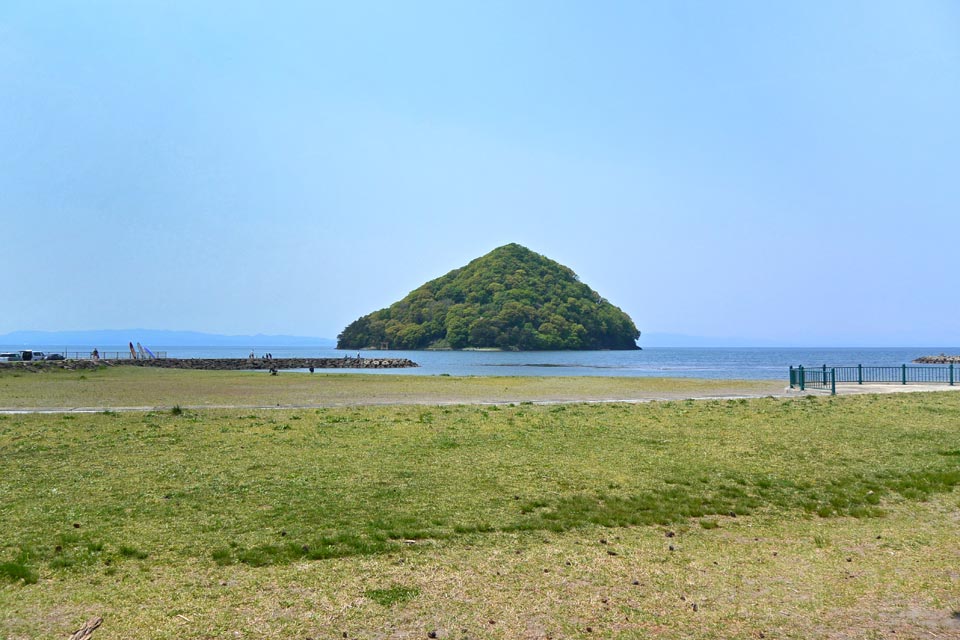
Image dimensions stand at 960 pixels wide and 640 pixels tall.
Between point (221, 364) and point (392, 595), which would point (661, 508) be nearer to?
point (392, 595)

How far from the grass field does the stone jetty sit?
145 ft

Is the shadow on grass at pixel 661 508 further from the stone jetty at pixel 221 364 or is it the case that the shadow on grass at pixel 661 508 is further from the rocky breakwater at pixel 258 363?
the rocky breakwater at pixel 258 363

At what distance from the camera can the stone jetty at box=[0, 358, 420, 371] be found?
178 ft

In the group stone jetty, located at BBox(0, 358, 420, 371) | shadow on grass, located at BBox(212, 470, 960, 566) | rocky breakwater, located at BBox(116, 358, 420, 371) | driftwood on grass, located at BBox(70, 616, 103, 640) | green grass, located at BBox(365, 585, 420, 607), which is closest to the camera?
driftwood on grass, located at BBox(70, 616, 103, 640)

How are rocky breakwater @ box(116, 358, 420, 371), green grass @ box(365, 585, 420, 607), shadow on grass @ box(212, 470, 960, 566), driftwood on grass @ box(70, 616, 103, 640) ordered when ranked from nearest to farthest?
driftwood on grass @ box(70, 616, 103, 640) < green grass @ box(365, 585, 420, 607) < shadow on grass @ box(212, 470, 960, 566) < rocky breakwater @ box(116, 358, 420, 371)

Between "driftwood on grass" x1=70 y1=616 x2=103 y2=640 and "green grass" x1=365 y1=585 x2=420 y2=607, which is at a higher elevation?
"driftwood on grass" x1=70 y1=616 x2=103 y2=640

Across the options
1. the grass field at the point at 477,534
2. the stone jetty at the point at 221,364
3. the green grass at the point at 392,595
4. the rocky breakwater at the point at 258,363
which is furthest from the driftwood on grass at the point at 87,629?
the rocky breakwater at the point at 258,363

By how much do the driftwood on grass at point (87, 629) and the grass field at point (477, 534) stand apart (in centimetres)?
11

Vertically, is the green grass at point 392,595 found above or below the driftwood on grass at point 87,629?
below

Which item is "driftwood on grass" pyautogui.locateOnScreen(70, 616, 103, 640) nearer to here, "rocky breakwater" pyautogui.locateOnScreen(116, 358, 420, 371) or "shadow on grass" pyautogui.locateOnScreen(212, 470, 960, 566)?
"shadow on grass" pyautogui.locateOnScreen(212, 470, 960, 566)

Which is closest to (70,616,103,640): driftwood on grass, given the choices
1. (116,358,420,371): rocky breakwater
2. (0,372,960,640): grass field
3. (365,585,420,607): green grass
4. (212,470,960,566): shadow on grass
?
(0,372,960,640): grass field

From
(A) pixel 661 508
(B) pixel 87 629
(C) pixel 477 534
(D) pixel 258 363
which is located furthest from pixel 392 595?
(D) pixel 258 363

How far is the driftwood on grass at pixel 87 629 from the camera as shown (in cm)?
534

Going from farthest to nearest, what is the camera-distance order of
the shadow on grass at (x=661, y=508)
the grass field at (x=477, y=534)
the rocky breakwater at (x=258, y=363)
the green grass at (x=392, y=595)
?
the rocky breakwater at (x=258, y=363) < the shadow on grass at (x=661, y=508) < the green grass at (x=392, y=595) < the grass field at (x=477, y=534)
